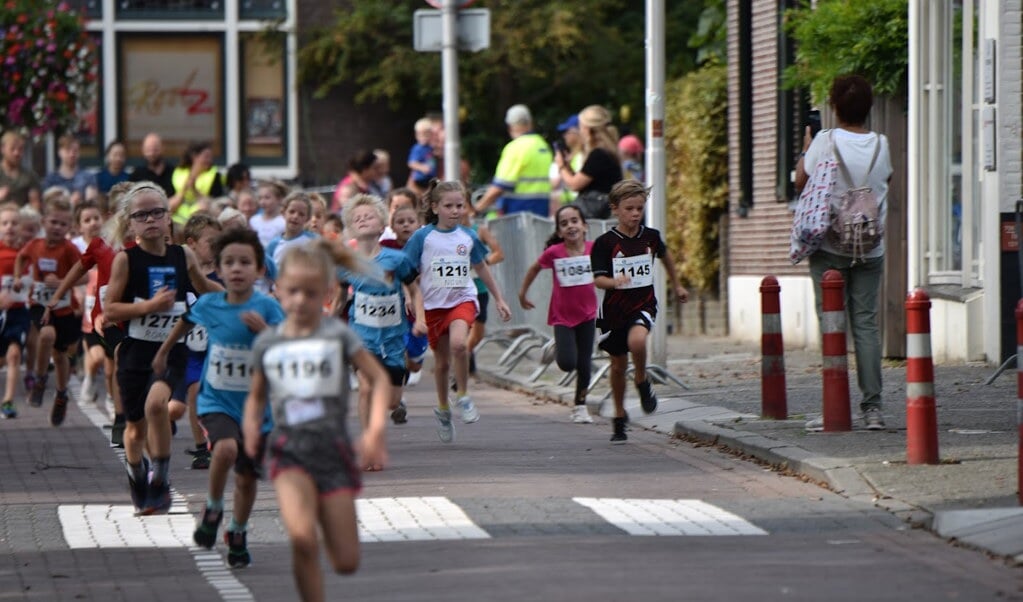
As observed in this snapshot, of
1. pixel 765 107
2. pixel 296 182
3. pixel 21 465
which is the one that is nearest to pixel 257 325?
pixel 21 465

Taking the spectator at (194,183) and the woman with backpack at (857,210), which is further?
the spectator at (194,183)

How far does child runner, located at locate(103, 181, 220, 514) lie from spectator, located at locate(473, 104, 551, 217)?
9.75 m

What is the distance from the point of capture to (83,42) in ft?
98.7

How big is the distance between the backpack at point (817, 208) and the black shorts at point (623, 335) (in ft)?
4.11

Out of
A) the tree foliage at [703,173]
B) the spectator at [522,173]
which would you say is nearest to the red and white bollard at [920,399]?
the spectator at [522,173]

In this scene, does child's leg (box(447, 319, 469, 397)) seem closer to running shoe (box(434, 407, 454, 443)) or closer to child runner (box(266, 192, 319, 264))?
running shoe (box(434, 407, 454, 443))

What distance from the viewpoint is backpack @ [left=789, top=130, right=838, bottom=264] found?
1259 cm

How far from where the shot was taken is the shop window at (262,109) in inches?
1535

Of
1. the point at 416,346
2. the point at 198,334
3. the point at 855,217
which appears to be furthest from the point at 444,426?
the point at 855,217

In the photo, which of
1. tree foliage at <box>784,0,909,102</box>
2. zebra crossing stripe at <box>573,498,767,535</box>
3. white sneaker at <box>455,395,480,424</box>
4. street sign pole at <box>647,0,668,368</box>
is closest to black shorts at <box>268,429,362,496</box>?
zebra crossing stripe at <box>573,498,767,535</box>

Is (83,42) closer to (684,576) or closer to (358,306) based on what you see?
(358,306)

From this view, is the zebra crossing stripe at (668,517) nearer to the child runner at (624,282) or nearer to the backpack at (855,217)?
the backpack at (855,217)

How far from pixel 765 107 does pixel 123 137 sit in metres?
18.9

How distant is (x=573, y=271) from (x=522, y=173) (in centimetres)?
578
